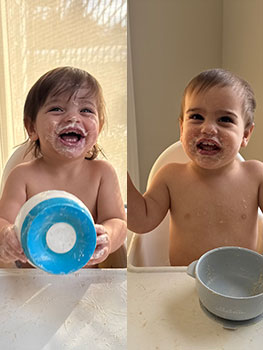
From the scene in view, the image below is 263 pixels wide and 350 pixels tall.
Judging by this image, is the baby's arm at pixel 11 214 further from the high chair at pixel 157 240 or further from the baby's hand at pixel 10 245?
the high chair at pixel 157 240

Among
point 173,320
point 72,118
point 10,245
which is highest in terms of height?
point 72,118

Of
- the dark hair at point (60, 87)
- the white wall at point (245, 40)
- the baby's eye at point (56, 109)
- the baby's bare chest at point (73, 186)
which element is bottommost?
the baby's bare chest at point (73, 186)

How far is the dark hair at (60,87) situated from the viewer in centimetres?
35

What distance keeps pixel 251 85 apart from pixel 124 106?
0.17 m

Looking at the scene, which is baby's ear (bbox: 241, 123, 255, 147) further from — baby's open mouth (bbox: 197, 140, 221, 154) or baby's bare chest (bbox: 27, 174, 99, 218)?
baby's bare chest (bbox: 27, 174, 99, 218)

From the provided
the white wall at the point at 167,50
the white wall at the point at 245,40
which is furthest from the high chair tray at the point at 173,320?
the white wall at the point at 245,40

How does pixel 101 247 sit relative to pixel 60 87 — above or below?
below

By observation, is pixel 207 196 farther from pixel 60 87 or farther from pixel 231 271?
pixel 60 87

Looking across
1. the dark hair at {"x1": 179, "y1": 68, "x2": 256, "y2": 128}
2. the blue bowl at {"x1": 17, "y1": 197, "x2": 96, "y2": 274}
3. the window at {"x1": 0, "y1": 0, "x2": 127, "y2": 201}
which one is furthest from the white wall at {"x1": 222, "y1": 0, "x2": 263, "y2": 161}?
the blue bowl at {"x1": 17, "y1": 197, "x2": 96, "y2": 274}

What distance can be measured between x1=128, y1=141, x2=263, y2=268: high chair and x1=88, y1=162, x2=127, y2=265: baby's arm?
7 centimetres

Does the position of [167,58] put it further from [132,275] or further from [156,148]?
[132,275]

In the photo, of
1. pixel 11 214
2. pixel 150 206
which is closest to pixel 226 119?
pixel 150 206

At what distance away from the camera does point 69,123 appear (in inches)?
13.8

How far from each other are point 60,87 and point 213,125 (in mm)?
170
